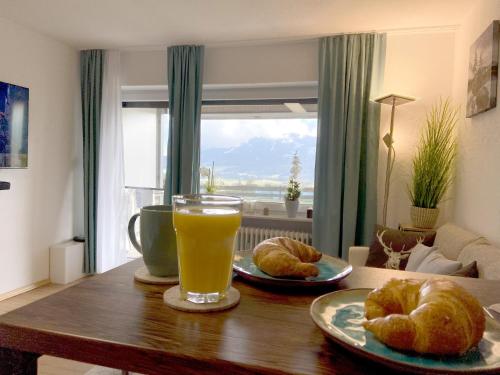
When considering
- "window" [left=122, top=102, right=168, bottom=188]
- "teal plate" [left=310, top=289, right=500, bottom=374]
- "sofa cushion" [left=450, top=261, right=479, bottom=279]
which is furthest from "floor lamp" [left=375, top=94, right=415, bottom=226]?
"teal plate" [left=310, top=289, right=500, bottom=374]

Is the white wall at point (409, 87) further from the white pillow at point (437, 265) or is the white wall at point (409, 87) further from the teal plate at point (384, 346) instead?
the teal plate at point (384, 346)

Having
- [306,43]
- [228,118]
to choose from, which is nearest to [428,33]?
[306,43]

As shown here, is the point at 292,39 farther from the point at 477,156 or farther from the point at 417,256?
the point at 417,256

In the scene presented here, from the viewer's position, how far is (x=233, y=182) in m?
4.45

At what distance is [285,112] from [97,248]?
2473 millimetres

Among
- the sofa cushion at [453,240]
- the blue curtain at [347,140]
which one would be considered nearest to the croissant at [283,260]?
the sofa cushion at [453,240]

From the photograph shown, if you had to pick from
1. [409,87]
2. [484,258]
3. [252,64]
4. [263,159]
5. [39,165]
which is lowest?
[484,258]

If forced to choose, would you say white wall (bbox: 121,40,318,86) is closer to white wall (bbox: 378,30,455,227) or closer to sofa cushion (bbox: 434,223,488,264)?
white wall (bbox: 378,30,455,227)

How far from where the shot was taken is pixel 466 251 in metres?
2.03

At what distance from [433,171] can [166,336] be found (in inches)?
114

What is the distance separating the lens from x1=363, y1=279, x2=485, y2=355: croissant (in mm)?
397

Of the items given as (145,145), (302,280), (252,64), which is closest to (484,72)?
(252,64)

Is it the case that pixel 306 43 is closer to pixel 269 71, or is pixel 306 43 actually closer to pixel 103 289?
pixel 269 71

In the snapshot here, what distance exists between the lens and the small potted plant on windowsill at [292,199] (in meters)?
3.94
